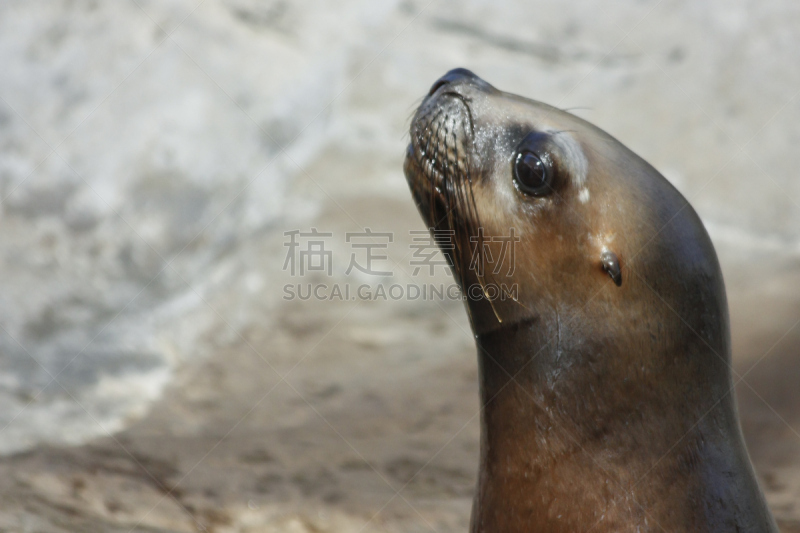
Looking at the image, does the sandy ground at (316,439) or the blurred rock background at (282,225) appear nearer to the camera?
the sandy ground at (316,439)

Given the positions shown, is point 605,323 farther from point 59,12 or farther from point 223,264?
point 59,12

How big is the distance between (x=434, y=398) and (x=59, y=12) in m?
4.35

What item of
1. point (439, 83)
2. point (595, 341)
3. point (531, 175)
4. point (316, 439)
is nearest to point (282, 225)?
point (316, 439)

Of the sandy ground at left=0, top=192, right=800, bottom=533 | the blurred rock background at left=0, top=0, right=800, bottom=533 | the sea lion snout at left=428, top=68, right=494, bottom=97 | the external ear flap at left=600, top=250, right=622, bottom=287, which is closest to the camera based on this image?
the external ear flap at left=600, top=250, right=622, bottom=287

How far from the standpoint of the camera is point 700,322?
2.32 m

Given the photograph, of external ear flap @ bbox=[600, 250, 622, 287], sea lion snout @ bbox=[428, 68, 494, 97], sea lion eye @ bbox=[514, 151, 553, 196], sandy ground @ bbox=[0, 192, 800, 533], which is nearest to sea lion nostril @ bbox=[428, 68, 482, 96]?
sea lion snout @ bbox=[428, 68, 494, 97]

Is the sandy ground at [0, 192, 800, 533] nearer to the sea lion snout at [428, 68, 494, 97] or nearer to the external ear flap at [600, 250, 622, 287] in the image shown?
the external ear flap at [600, 250, 622, 287]

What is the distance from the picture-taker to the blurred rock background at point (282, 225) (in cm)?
406

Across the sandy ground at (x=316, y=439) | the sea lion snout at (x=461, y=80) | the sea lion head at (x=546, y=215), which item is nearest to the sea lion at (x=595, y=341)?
the sea lion head at (x=546, y=215)

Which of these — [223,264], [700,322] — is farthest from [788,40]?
[700,322]

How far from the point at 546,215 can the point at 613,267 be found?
251mm

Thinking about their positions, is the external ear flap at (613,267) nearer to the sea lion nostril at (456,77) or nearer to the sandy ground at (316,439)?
the sea lion nostril at (456,77)

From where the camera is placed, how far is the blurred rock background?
13.3 feet

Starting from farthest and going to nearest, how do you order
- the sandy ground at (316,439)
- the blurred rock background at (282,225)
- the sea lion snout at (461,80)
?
1. the blurred rock background at (282,225)
2. the sandy ground at (316,439)
3. the sea lion snout at (461,80)
